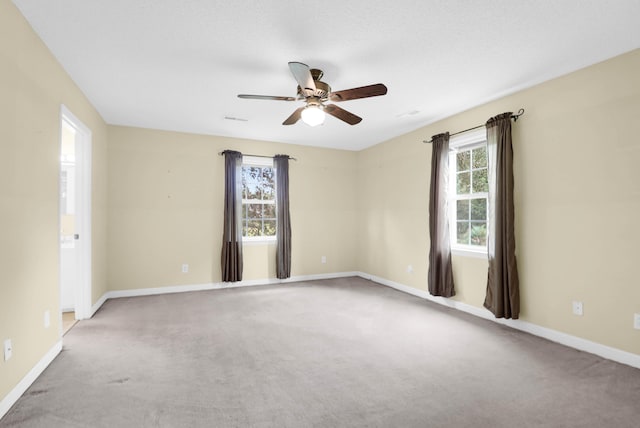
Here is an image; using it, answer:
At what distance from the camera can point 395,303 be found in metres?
4.42

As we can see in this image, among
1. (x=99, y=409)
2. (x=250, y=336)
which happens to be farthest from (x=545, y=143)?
(x=99, y=409)

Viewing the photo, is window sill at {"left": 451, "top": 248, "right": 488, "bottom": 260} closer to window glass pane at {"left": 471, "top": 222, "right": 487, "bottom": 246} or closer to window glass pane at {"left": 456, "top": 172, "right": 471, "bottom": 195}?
window glass pane at {"left": 471, "top": 222, "right": 487, "bottom": 246}

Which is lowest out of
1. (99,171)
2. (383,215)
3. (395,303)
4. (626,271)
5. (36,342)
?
(395,303)

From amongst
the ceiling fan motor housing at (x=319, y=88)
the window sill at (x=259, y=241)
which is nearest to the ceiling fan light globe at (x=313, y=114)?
the ceiling fan motor housing at (x=319, y=88)

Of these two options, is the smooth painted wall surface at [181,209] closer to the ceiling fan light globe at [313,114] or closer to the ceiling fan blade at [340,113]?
the ceiling fan blade at [340,113]

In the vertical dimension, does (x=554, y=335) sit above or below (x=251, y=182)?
below

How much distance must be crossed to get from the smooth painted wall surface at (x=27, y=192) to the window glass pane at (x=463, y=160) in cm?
441

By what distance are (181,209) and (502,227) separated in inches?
177

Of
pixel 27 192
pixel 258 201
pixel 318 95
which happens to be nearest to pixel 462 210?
pixel 318 95

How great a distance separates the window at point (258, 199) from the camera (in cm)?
560

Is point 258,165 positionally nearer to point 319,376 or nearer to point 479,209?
point 479,209

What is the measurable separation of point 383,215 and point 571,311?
3100 mm

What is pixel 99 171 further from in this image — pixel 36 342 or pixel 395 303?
pixel 395 303

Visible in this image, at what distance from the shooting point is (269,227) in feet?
18.9
